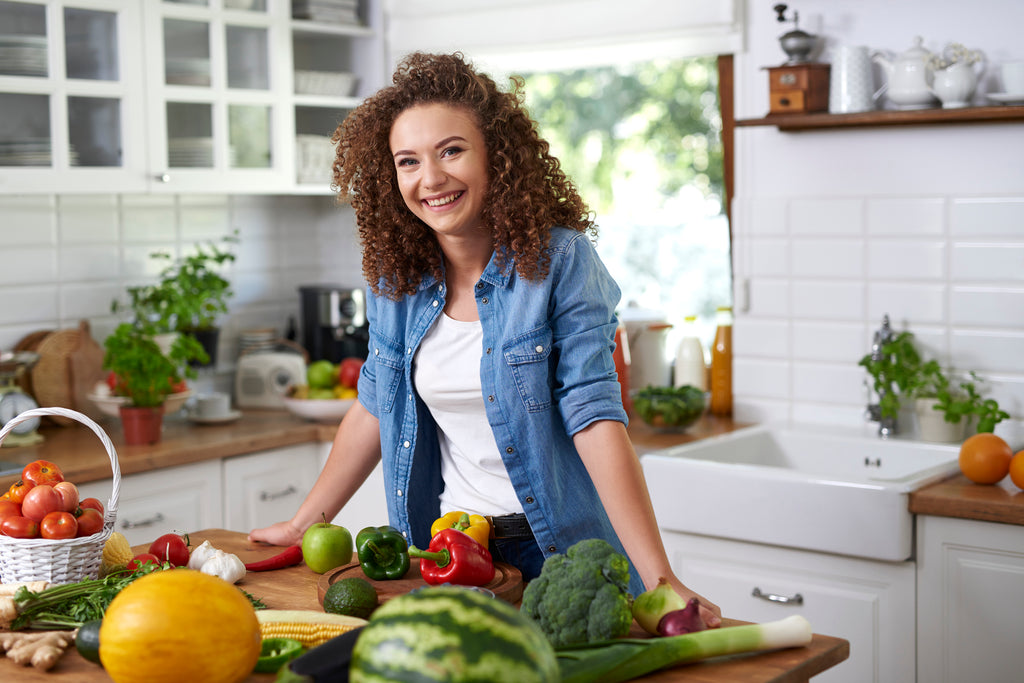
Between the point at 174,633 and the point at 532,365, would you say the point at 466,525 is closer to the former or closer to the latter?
the point at 532,365

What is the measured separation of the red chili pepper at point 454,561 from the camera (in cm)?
143

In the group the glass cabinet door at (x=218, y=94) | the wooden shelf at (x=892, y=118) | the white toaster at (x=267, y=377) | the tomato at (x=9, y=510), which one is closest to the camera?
the tomato at (x=9, y=510)

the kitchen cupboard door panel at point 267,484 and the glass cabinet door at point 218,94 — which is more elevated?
the glass cabinet door at point 218,94

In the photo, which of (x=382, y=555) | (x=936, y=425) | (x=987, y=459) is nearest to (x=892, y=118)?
(x=936, y=425)

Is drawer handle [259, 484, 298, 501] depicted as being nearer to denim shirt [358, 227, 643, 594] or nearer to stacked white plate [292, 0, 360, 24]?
denim shirt [358, 227, 643, 594]

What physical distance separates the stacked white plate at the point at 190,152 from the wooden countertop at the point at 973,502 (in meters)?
2.13

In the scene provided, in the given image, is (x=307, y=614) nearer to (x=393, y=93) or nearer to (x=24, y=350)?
(x=393, y=93)

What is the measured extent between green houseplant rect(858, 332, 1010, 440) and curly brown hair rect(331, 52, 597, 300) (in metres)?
1.20

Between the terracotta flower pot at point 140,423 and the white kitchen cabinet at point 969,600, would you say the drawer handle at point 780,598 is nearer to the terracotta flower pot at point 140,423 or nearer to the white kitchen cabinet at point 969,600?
the white kitchen cabinet at point 969,600

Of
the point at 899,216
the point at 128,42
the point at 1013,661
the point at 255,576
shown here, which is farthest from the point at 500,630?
the point at 128,42

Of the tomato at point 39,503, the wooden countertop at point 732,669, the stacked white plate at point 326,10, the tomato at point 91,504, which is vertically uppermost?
the stacked white plate at point 326,10

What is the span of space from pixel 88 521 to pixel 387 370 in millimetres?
586

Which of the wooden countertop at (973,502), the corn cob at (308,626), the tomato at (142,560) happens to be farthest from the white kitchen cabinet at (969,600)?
the tomato at (142,560)

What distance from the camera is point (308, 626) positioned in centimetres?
127
